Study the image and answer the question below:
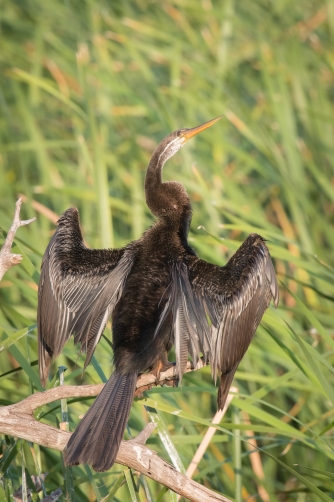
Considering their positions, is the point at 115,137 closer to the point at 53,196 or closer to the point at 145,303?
the point at 53,196

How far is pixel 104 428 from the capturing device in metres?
2.47

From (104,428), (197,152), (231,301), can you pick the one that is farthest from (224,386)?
(197,152)

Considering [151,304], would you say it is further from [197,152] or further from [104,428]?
[197,152]

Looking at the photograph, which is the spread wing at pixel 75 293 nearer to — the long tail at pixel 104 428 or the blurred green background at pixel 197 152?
the blurred green background at pixel 197 152

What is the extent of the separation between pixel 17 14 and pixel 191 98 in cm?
222

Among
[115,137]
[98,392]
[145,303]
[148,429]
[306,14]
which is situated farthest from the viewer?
[306,14]

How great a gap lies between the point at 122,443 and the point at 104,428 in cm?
10

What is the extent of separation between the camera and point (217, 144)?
497 centimetres

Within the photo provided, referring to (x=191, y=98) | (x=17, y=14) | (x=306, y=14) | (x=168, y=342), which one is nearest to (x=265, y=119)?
(x=191, y=98)

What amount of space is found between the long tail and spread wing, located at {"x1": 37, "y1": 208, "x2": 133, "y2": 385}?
0.23m

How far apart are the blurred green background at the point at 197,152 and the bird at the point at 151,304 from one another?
0.46ft

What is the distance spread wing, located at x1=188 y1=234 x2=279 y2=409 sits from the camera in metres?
2.82

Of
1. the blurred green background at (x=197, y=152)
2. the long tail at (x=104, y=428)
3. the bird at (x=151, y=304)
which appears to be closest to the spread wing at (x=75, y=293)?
the bird at (x=151, y=304)

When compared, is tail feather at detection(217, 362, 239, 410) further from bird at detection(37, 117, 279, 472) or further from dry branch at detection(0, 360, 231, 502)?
dry branch at detection(0, 360, 231, 502)
